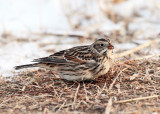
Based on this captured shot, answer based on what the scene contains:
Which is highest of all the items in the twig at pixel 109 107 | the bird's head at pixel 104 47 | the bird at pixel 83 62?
the bird's head at pixel 104 47

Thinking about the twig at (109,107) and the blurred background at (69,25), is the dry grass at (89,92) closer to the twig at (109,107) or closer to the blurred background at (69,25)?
the twig at (109,107)

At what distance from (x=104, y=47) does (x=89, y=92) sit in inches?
43.3

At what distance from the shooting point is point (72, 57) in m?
5.36

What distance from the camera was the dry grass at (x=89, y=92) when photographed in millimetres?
4215

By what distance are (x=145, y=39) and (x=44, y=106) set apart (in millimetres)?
5046

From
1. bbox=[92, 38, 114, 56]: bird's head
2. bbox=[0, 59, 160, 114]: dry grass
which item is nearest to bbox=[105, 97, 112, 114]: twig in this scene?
bbox=[0, 59, 160, 114]: dry grass

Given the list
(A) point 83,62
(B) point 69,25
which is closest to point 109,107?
(A) point 83,62

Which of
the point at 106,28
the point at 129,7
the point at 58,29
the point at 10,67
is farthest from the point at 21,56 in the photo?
the point at 129,7

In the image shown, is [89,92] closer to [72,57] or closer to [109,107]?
[109,107]

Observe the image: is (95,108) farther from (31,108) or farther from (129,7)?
(129,7)

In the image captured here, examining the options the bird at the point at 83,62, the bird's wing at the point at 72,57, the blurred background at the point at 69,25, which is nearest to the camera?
the bird at the point at 83,62

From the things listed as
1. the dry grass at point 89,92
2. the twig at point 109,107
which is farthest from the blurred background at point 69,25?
the twig at point 109,107

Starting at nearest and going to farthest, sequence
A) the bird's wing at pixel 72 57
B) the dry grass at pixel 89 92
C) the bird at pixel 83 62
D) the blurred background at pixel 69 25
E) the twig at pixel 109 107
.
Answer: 1. the twig at pixel 109 107
2. the dry grass at pixel 89 92
3. the bird at pixel 83 62
4. the bird's wing at pixel 72 57
5. the blurred background at pixel 69 25

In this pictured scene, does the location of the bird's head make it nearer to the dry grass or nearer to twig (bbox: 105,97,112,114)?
the dry grass
